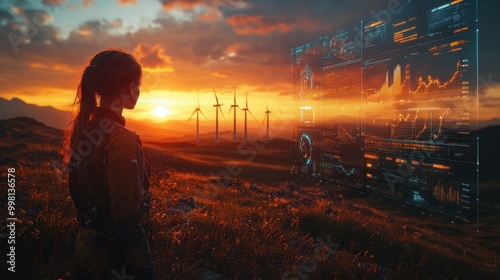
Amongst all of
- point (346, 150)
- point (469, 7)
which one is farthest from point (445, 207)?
point (469, 7)

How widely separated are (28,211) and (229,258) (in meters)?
6.07

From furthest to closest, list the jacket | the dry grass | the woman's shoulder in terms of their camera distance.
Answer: the dry grass < the woman's shoulder < the jacket

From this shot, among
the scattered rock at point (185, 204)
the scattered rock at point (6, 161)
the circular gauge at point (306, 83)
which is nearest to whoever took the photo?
the scattered rock at point (185, 204)

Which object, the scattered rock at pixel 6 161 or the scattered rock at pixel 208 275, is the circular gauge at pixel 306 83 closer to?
the scattered rock at pixel 208 275

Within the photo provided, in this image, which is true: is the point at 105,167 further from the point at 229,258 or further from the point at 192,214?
the point at 192,214

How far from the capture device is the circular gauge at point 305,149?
1405cm

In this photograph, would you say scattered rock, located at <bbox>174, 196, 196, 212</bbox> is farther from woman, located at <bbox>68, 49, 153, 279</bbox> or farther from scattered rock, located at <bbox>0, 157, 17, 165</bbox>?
scattered rock, located at <bbox>0, 157, 17, 165</bbox>

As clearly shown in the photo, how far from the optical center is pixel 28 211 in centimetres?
900

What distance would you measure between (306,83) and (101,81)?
1086cm

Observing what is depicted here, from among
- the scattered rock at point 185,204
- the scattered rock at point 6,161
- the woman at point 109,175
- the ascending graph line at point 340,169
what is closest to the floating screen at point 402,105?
the ascending graph line at point 340,169

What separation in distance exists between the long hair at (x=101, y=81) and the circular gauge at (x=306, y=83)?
34.1 ft

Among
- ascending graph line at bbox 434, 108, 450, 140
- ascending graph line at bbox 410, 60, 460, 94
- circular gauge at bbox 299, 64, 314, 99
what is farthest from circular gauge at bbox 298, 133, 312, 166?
ascending graph line at bbox 434, 108, 450, 140

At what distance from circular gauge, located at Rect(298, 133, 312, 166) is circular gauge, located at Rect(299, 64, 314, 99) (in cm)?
168

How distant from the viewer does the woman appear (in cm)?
322
